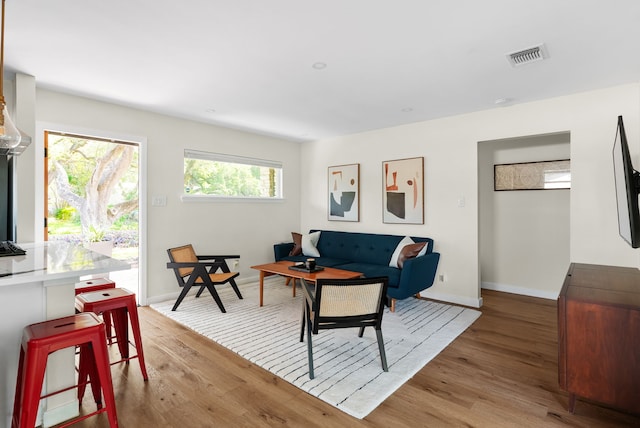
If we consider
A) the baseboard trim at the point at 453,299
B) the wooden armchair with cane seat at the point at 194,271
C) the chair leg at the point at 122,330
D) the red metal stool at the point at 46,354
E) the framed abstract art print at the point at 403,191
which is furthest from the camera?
the framed abstract art print at the point at 403,191

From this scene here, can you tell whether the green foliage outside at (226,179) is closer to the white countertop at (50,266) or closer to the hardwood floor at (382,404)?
the hardwood floor at (382,404)

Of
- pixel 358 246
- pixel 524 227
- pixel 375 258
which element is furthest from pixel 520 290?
pixel 358 246

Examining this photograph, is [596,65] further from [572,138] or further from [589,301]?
[589,301]

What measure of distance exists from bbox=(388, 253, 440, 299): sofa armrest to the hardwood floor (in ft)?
2.53

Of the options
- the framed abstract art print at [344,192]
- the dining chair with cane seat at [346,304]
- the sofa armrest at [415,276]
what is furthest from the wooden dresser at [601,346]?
the framed abstract art print at [344,192]

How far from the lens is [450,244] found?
4289mm

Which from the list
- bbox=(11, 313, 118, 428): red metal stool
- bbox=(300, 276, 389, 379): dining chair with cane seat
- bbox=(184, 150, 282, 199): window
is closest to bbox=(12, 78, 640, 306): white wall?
bbox=(184, 150, 282, 199): window

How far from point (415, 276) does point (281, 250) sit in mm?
2274

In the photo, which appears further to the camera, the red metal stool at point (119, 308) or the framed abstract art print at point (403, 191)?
the framed abstract art print at point (403, 191)

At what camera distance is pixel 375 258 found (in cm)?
473

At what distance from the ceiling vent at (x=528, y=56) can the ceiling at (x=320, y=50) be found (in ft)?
0.17

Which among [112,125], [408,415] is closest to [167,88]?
[112,125]

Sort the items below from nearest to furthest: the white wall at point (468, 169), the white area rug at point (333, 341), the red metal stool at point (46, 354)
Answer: the red metal stool at point (46, 354) → the white area rug at point (333, 341) → the white wall at point (468, 169)

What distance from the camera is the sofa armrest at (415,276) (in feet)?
11.9
